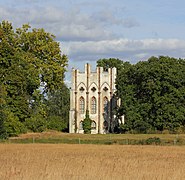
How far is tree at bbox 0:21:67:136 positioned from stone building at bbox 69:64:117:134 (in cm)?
3053

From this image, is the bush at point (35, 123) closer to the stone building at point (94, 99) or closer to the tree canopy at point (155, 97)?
the tree canopy at point (155, 97)

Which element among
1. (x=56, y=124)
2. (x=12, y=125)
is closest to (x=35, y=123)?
(x=12, y=125)

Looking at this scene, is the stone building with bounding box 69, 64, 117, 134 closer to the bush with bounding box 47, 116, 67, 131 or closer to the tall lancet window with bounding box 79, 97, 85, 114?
the tall lancet window with bounding box 79, 97, 85, 114

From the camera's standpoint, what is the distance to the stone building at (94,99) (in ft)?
353

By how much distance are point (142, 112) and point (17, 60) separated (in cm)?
2666

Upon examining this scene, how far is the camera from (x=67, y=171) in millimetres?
21938

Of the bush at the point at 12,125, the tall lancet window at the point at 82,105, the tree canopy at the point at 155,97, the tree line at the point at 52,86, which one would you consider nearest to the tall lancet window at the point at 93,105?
the tall lancet window at the point at 82,105

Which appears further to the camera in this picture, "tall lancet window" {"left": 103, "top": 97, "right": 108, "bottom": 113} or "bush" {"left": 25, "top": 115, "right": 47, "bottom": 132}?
"tall lancet window" {"left": 103, "top": 97, "right": 108, "bottom": 113}

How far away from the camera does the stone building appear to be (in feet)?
353

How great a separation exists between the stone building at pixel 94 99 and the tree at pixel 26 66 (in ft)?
100

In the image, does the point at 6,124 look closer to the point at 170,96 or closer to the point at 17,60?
the point at 17,60

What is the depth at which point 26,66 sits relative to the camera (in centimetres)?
7106

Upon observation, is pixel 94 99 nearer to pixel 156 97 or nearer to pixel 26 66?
pixel 156 97

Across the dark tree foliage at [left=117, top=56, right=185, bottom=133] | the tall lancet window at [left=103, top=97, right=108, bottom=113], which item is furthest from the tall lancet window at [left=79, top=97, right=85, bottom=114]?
the dark tree foliage at [left=117, top=56, right=185, bottom=133]
